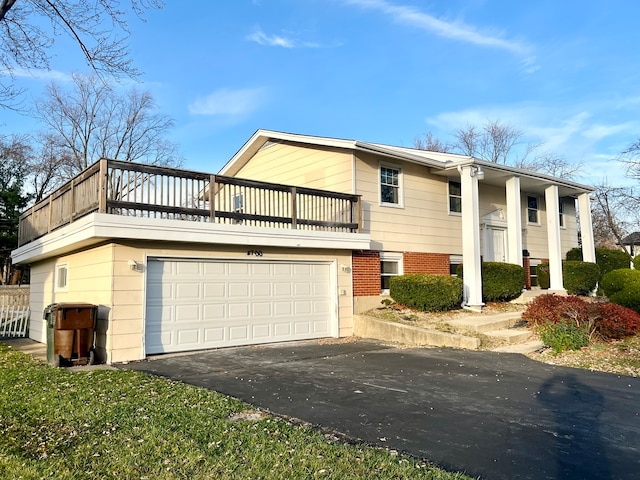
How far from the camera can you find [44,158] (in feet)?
109

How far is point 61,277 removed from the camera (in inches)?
520

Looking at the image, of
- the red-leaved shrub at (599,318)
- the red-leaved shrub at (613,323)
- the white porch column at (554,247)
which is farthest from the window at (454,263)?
the red-leaved shrub at (613,323)

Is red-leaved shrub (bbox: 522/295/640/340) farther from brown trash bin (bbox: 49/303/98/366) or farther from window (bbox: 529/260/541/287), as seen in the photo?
brown trash bin (bbox: 49/303/98/366)

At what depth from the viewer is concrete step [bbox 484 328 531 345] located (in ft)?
36.3

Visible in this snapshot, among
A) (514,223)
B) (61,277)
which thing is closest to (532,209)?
(514,223)

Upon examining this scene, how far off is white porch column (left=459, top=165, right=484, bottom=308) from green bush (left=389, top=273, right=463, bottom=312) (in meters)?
0.51

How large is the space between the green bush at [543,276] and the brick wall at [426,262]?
451 cm

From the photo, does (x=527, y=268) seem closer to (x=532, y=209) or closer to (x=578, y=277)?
(x=578, y=277)

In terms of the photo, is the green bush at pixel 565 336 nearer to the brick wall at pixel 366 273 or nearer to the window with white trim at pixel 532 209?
the brick wall at pixel 366 273

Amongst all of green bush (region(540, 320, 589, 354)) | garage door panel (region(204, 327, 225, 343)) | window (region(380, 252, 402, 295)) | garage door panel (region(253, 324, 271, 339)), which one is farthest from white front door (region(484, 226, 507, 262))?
garage door panel (region(204, 327, 225, 343))

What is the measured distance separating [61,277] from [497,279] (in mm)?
12764

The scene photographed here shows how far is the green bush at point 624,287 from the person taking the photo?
43.2ft

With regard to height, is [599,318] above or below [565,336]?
above

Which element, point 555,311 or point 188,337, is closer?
point 188,337
